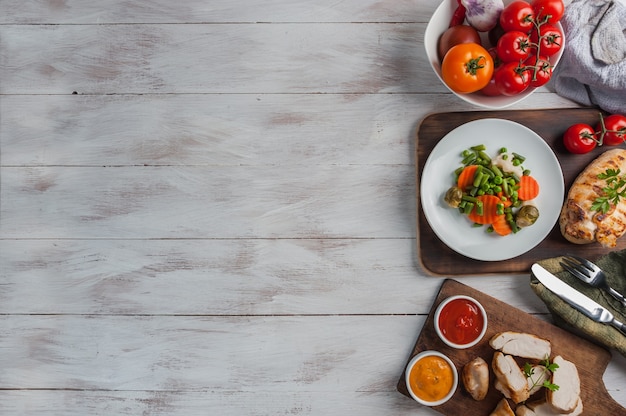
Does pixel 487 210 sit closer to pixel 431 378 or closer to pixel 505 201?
pixel 505 201

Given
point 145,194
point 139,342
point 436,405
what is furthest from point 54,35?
point 436,405

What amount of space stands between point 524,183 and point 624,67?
40 centimetres

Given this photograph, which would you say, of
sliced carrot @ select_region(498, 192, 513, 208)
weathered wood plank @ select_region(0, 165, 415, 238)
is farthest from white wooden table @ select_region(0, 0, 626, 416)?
sliced carrot @ select_region(498, 192, 513, 208)

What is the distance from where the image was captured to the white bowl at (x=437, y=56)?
4.62 ft

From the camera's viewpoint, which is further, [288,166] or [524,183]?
[288,166]

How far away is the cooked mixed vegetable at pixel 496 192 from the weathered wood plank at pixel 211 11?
461 millimetres

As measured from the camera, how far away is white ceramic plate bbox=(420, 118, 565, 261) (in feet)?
4.67

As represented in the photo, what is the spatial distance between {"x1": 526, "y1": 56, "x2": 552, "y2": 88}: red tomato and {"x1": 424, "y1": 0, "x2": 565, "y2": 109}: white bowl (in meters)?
0.03

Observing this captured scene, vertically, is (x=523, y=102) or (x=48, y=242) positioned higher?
(x=523, y=102)

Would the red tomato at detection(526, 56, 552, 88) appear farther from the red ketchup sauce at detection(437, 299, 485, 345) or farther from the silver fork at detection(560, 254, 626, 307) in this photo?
the red ketchup sauce at detection(437, 299, 485, 345)

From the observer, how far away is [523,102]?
1507 mm

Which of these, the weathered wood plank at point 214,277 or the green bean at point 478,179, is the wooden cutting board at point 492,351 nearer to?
the weathered wood plank at point 214,277

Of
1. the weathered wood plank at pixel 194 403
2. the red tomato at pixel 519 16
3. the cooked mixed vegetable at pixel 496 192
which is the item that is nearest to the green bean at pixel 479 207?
the cooked mixed vegetable at pixel 496 192

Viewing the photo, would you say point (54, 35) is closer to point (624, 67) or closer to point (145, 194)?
point (145, 194)
